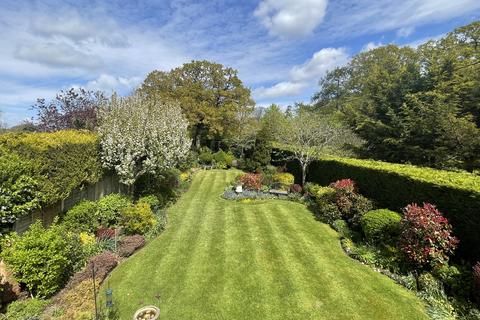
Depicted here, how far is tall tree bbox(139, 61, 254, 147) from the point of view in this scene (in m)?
31.7

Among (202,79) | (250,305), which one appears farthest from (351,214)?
(202,79)

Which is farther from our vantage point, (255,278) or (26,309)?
(255,278)

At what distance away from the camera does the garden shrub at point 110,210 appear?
11.9m

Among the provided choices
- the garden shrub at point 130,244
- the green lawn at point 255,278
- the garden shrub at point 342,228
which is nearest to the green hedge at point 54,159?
the garden shrub at point 130,244

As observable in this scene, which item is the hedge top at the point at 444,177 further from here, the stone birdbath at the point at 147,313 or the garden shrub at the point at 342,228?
the stone birdbath at the point at 147,313

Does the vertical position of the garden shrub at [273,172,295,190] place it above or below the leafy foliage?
below

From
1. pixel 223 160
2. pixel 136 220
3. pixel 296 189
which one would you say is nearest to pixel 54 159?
pixel 136 220

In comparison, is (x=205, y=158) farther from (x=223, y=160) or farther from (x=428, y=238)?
(x=428, y=238)

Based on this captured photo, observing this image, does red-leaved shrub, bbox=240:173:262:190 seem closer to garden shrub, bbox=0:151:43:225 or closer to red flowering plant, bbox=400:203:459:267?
red flowering plant, bbox=400:203:459:267

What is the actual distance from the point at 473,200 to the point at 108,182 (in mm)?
16216

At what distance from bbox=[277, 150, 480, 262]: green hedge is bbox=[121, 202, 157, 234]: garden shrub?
1033 centimetres

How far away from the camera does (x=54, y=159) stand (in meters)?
9.84

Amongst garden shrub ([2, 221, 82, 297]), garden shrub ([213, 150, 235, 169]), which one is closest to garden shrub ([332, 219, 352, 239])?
garden shrub ([2, 221, 82, 297])

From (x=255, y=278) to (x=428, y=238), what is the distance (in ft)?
16.9
